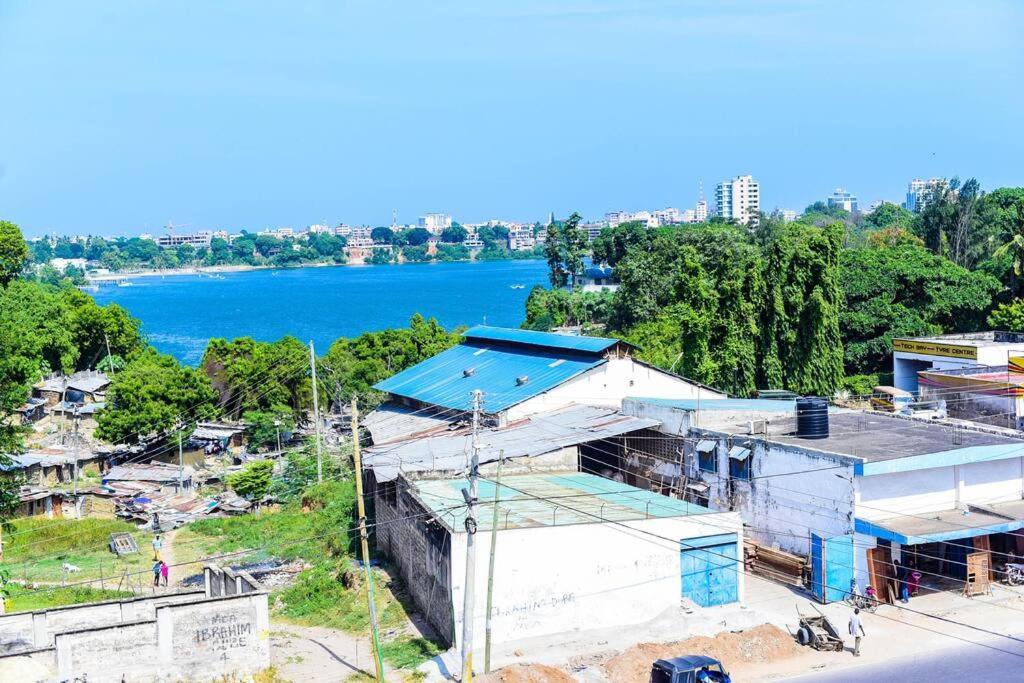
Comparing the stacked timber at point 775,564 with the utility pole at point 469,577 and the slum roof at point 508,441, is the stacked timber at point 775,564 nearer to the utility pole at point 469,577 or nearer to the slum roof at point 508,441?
the slum roof at point 508,441

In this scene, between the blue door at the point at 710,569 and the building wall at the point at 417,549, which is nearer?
the building wall at the point at 417,549

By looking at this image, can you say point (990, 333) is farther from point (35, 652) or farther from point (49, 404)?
point (49, 404)

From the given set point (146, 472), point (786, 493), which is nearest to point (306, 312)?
point (146, 472)

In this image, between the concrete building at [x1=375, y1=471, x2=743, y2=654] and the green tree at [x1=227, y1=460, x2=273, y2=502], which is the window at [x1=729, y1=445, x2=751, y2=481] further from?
the green tree at [x1=227, y1=460, x2=273, y2=502]

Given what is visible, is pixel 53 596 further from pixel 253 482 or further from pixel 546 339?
pixel 546 339

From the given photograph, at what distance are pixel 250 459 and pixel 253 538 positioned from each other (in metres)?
13.8

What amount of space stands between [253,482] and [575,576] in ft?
52.4

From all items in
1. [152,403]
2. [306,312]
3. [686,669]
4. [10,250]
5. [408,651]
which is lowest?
[306,312]

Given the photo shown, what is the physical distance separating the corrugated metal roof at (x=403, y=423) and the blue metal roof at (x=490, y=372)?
0.50 metres

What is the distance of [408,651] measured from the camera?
19.5 meters

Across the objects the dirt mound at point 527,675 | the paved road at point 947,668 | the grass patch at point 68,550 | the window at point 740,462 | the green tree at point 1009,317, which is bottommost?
the grass patch at point 68,550

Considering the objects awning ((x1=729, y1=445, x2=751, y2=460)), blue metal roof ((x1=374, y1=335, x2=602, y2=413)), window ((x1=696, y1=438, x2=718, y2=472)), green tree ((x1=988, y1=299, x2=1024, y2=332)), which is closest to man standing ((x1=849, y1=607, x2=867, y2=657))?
awning ((x1=729, y1=445, x2=751, y2=460))

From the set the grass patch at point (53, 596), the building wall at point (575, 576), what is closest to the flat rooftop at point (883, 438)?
the building wall at point (575, 576)

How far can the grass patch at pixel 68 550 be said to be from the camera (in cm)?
2680
